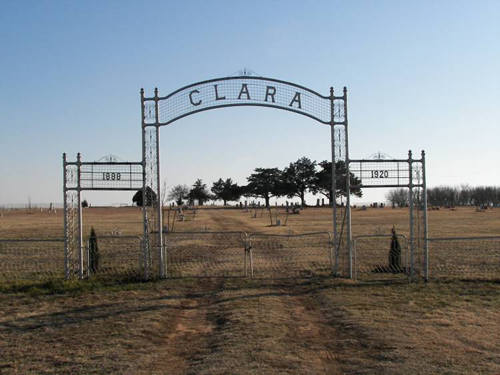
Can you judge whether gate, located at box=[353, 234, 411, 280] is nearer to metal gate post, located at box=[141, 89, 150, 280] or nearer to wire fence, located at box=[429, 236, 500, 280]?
wire fence, located at box=[429, 236, 500, 280]

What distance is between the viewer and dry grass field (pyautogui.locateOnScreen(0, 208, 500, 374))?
6.70 metres

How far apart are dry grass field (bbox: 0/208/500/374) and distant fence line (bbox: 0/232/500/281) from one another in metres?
1.36

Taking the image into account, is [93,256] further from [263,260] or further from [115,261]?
[263,260]

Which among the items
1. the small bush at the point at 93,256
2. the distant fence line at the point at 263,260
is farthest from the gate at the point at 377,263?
the small bush at the point at 93,256

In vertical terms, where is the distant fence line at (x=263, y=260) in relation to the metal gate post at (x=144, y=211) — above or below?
below

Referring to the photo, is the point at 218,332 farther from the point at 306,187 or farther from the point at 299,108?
the point at 306,187

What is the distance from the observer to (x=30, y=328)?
8719mm

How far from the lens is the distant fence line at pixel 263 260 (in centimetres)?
1428

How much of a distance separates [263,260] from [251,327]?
32.1 ft

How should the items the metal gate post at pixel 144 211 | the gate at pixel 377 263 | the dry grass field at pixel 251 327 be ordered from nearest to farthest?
the dry grass field at pixel 251 327 → the metal gate post at pixel 144 211 → the gate at pixel 377 263

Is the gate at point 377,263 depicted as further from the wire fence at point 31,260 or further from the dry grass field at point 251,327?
the wire fence at point 31,260

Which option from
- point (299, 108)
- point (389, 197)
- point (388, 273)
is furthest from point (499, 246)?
point (389, 197)

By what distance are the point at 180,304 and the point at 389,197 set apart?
140m

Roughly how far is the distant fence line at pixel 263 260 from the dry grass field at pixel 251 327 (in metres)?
1.36
